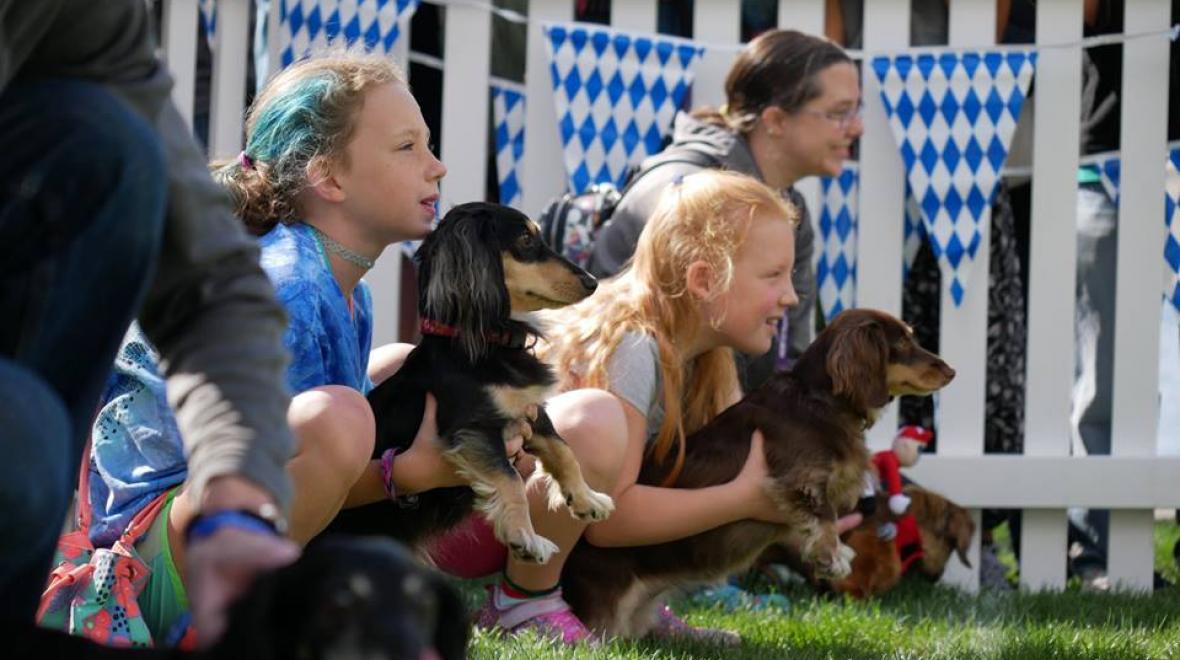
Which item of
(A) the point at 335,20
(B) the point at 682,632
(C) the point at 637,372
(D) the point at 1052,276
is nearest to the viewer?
(B) the point at 682,632

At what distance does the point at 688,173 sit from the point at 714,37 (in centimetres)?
97

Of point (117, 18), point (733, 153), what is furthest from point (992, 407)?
point (117, 18)

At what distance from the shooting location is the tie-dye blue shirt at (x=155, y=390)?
3014 mm

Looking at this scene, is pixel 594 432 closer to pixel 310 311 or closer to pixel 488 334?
pixel 488 334

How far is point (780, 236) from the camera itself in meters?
4.15

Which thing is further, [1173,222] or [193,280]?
[1173,222]

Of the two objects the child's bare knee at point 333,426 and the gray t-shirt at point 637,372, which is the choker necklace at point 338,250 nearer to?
the child's bare knee at point 333,426

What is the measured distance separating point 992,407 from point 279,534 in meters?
4.41

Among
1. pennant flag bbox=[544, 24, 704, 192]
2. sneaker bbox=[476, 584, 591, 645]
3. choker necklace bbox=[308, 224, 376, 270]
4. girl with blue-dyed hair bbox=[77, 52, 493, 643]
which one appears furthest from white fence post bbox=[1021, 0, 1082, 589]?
choker necklace bbox=[308, 224, 376, 270]

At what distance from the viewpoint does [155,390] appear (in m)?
3.02

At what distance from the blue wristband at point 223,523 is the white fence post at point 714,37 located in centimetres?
420

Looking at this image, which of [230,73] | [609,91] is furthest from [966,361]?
[230,73]

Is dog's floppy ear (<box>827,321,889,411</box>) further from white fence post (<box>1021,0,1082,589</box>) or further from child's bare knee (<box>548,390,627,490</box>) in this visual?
white fence post (<box>1021,0,1082,589</box>)

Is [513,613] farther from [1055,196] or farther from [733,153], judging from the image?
[1055,196]
